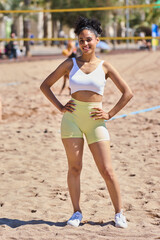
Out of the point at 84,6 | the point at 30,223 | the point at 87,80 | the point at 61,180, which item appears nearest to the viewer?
the point at 87,80

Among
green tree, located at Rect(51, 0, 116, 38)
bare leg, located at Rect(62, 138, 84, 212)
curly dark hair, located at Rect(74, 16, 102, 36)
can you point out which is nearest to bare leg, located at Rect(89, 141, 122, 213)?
bare leg, located at Rect(62, 138, 84, 212)

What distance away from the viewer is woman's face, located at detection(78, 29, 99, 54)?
12.3ft

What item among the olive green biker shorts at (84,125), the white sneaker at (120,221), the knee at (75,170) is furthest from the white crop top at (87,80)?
the white sneaker at (120,221)

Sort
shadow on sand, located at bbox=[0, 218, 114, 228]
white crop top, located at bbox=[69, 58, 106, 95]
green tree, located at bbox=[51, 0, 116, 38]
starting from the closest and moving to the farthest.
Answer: white crop top, located at bbox=[69, 58, 106, 95], shadow on sand, located at bbox=[0, 218, 114, 228], green tree, located at bbox=[51, 0, 116, 38]

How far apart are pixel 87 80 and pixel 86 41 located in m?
0.31

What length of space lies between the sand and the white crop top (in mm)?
1088

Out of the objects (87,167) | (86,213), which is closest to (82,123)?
(86,213)

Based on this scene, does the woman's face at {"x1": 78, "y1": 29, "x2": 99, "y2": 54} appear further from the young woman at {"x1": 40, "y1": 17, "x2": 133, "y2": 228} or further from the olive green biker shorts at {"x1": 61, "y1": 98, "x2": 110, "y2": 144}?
the olive green biker shorts at {"x1": 61, "y1": 98, "x2": 110, "y2": 144}

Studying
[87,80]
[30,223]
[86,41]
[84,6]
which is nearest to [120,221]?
[30,223]

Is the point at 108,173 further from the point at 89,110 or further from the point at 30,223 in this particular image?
the point at 30,223

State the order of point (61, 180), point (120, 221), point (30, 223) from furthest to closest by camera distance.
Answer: point (61, 180) → point (30, 223) → point (120, 221)

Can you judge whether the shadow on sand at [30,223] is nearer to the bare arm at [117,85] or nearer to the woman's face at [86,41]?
the bare arm at [117,85]

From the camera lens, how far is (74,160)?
3.77 m

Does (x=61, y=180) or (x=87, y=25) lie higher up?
(x=87, y=25)
